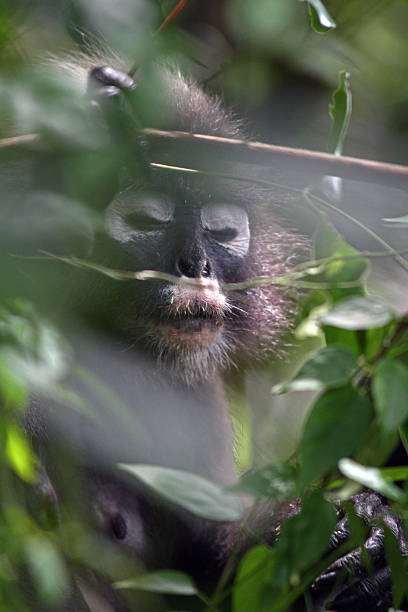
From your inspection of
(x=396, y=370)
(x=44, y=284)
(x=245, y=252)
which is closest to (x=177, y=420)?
(x=245, y=252)

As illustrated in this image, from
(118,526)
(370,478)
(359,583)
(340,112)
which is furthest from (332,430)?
(118,526)

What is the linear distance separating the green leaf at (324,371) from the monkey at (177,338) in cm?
60

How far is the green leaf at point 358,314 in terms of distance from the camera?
1.68 feet

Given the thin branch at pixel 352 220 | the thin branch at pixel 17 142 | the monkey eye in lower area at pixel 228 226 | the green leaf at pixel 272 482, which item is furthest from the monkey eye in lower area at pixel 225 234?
the green leaf at pixel 272 482

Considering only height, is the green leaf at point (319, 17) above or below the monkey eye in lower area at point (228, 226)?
Answer: above

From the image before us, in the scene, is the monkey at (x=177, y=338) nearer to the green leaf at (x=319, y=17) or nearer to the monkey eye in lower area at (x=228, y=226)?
the monkey eye in lower area at (x=228, y=226)

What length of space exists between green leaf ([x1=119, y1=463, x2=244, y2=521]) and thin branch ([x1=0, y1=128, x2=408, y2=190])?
29cm

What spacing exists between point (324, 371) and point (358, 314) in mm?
48

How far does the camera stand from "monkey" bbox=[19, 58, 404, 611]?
126 cm

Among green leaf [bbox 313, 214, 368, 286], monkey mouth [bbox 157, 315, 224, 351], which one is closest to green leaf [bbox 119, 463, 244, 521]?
green leaf [bbox 313, 214, 368, 286]

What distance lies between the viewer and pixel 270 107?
1.79 metres

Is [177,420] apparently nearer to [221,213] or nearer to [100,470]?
[100,470]

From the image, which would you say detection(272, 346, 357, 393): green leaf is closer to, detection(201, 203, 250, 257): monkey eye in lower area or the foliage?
the foliage

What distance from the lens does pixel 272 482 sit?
566mm
